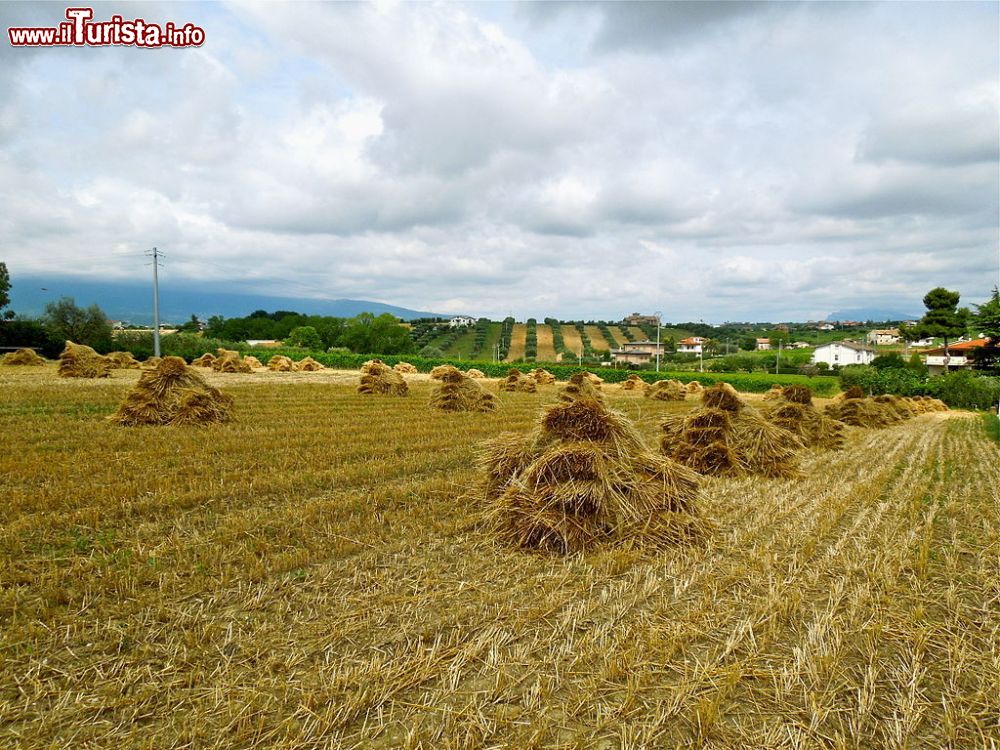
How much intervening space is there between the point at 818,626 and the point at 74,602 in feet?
19.3

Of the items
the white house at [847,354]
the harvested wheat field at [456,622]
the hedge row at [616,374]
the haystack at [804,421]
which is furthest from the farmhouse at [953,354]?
the harvested wheat field at [456,622]

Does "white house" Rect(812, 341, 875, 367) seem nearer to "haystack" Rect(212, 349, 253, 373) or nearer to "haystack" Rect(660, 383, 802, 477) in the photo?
"haystack" Rect(212, 349, 253, 373)

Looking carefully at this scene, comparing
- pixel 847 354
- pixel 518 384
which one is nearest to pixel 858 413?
pixel 518 384

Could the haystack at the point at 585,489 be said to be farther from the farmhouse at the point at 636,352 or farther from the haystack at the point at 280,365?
the farmhouse at the point at 636,352

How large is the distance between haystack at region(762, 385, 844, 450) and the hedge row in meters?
24.5

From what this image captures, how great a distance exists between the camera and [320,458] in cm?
1020

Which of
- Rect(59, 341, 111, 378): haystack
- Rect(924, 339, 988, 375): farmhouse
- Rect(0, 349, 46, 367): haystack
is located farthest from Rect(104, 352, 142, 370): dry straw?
Rect(924, 339, 988, 375): farmhouse


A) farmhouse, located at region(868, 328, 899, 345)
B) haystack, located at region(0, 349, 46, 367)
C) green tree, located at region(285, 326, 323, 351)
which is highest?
farmhouse, located at region(868, 328, 899, 345)

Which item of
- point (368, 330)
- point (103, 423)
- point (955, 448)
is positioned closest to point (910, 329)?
point (955, 448)

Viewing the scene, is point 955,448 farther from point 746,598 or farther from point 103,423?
point 103,423

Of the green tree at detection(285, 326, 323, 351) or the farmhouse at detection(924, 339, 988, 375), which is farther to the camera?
the green tree at detection(285, 326, 323, 351)

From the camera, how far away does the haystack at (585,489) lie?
19.8 feet

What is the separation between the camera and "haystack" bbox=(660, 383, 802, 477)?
33.3 feet

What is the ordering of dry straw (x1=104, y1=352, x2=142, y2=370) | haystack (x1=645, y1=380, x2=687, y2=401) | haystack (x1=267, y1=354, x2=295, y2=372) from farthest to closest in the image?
haystack (x1=267, y1=354, x2=295, y2=372), dry straw (x1=104, y1=352, x2=142, y2=370), haystack (x1=645, y1=380, x2=687, y2=401)
